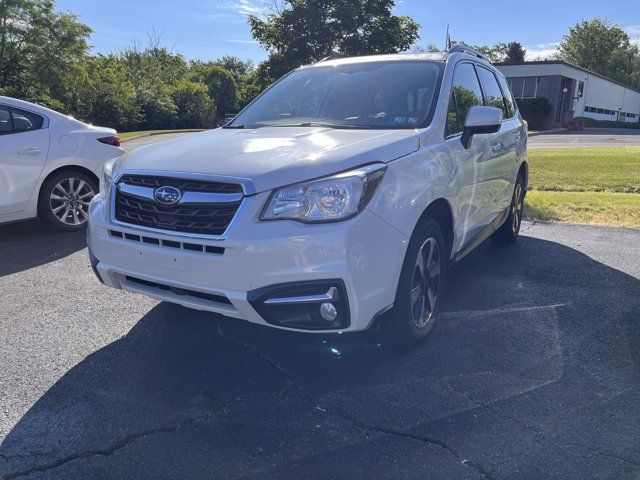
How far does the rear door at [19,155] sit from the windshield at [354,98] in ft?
9.44

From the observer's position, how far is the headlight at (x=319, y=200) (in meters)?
2.70

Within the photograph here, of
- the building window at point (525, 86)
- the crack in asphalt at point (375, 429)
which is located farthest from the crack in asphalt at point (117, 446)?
the building window at point (525, 86)

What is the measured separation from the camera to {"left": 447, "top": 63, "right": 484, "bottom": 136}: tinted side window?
3938mm

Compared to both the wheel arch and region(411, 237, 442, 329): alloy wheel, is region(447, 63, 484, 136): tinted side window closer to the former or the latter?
the wheel arch

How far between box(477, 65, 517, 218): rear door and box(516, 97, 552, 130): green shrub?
41.0 metres

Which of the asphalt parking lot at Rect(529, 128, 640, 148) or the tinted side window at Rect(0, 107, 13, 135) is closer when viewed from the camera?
the tinted side window at Rect(0, 107, 13, 135)

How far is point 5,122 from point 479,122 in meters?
5.05

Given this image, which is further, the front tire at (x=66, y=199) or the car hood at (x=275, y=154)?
the front tire at (x=66, y=199)

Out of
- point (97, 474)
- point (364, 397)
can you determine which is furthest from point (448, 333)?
→ point (97, 474)

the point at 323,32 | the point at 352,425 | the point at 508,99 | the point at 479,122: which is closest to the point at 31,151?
the point at 479,122

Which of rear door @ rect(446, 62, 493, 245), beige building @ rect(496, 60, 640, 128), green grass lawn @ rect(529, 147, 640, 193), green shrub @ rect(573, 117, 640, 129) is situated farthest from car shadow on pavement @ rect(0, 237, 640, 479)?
green shrub @ rect(573, 117, 640, 129)

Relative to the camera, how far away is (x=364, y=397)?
2.95 meters

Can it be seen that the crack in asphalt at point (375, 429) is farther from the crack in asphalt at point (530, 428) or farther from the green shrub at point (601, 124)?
the green shrub at point (601, 124)

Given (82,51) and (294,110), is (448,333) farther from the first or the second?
(82,51)
